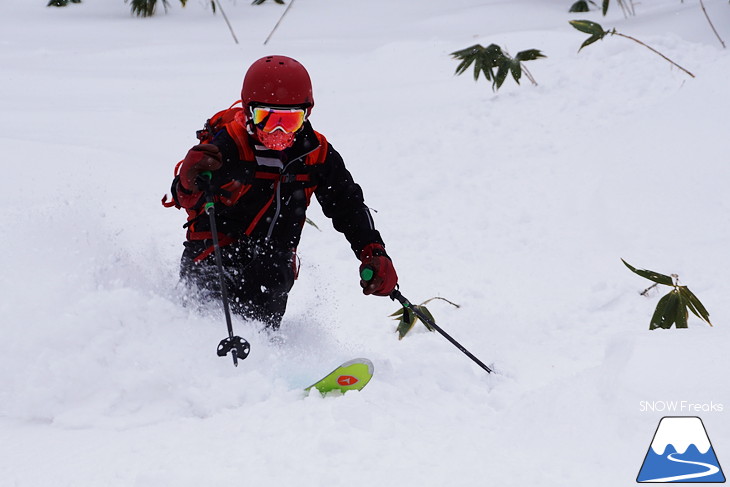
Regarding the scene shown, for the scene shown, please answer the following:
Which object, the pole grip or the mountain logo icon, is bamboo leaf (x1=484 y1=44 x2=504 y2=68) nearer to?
the pole grip

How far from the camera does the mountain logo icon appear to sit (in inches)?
89.6

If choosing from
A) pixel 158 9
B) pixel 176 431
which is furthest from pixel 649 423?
pixel 158 9

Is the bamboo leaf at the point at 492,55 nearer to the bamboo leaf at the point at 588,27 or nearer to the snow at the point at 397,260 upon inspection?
the snow at the point at 397,260

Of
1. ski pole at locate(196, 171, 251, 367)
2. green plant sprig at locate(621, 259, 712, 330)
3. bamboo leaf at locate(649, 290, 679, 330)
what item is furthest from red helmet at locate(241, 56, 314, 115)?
bamboo leaf at locate(649, 290, 679, 330)

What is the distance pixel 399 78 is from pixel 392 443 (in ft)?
23.7

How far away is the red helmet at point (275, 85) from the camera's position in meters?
3.33

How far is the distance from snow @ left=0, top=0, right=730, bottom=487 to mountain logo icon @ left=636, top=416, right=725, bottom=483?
0.04 m

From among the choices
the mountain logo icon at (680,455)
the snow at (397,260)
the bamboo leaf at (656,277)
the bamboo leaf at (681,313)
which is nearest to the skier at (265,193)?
the snow at (397,260)

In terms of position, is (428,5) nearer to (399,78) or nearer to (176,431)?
(399,78)

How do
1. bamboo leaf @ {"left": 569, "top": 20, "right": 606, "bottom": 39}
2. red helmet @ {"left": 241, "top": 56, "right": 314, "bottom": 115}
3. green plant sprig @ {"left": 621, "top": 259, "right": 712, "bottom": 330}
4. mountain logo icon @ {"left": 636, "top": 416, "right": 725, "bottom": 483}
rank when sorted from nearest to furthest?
mountain logo icon @ {"left": 636, "top": 416, "right": 725, "bottom": 483} < red helmet @ {"left": 241, "top": 56, "right": 314, "bottom": 115} < green plant sprig @ {"left": 621, "top": 259, "right": 712, "bottom": 330} < bamboo leaf @ {"left": 569, "top": 20, "right": 606, "bottom": 39}

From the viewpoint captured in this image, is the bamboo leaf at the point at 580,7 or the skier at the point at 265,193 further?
the bamboo leaf at the point at 580,7

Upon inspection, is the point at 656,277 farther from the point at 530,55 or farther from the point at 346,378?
the point at 530,55

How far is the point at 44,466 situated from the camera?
7.75ft

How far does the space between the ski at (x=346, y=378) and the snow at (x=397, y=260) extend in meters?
0.08
